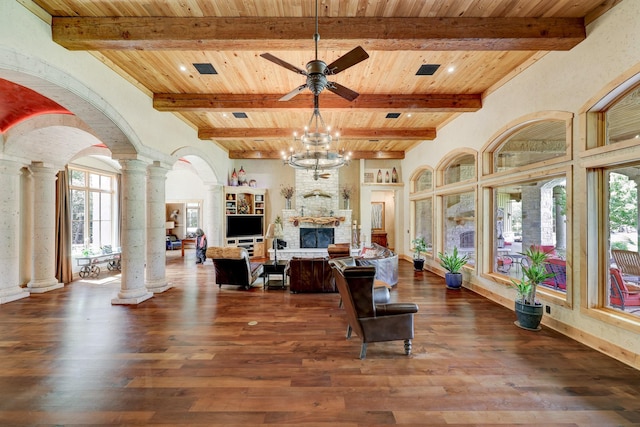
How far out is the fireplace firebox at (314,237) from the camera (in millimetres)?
10148

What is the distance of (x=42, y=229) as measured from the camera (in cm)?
566

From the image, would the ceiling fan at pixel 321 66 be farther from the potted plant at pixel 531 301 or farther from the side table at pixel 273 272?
the side table at pixel 273 272

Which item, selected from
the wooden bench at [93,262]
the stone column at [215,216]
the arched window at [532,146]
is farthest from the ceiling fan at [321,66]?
the wooden bench at [93,262]

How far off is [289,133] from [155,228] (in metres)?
3.92

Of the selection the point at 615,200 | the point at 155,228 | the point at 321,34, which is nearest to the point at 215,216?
the point at 155,228

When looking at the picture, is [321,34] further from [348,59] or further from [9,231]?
[9,231]

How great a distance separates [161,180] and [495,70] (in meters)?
6.47

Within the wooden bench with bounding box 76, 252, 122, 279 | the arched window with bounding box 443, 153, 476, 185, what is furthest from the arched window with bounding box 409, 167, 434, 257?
the wooden bench with bounding box 76, 252, 122, 279

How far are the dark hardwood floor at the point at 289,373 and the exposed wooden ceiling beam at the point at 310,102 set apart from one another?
3.78 meters

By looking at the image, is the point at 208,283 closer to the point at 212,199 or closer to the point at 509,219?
the point at 212,199

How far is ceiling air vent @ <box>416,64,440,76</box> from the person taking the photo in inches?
167

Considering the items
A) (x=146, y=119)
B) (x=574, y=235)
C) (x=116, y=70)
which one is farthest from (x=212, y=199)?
(x=574, y=235)

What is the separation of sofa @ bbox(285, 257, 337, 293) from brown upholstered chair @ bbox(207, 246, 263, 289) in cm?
98

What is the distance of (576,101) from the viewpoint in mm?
3471
